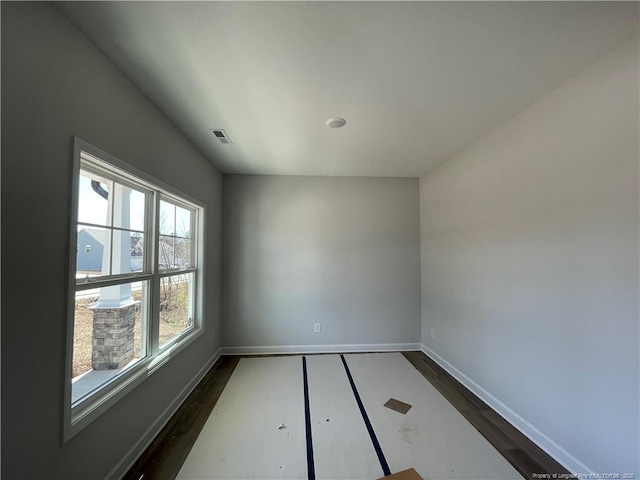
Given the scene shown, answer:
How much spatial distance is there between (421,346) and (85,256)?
391 centimetres

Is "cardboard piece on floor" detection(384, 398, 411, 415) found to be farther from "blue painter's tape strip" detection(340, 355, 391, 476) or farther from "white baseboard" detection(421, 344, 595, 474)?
"white baseboard" detection(421, 344, 595, 474)

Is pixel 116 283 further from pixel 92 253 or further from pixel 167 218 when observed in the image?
pixel 167 218

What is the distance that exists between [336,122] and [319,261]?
2.01 meters

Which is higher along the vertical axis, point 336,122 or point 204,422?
point 336,122

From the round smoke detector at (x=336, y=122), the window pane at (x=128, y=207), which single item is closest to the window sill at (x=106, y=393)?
the window pane at (x=128, y=207)

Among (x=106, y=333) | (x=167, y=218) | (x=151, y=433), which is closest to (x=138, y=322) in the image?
(x=106, y=333)

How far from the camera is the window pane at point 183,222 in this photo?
2566mm

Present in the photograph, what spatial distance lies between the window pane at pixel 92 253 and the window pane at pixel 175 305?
2.35 ft

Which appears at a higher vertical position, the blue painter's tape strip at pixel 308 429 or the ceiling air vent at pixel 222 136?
the ceiling air vent at pixel 222 136

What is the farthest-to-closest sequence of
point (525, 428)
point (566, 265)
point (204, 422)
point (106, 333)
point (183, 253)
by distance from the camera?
point (183, 253) → point (204, 422) → point (525, 428) → point (566, 265) → point (106, 333)

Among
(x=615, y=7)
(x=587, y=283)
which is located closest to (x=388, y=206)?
(x=587, y=283)

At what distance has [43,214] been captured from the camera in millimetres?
1075

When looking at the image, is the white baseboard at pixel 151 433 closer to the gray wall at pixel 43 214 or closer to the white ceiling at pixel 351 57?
the gray wall at pixel 43 214

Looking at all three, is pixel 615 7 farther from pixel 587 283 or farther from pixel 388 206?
pixel 388 206
